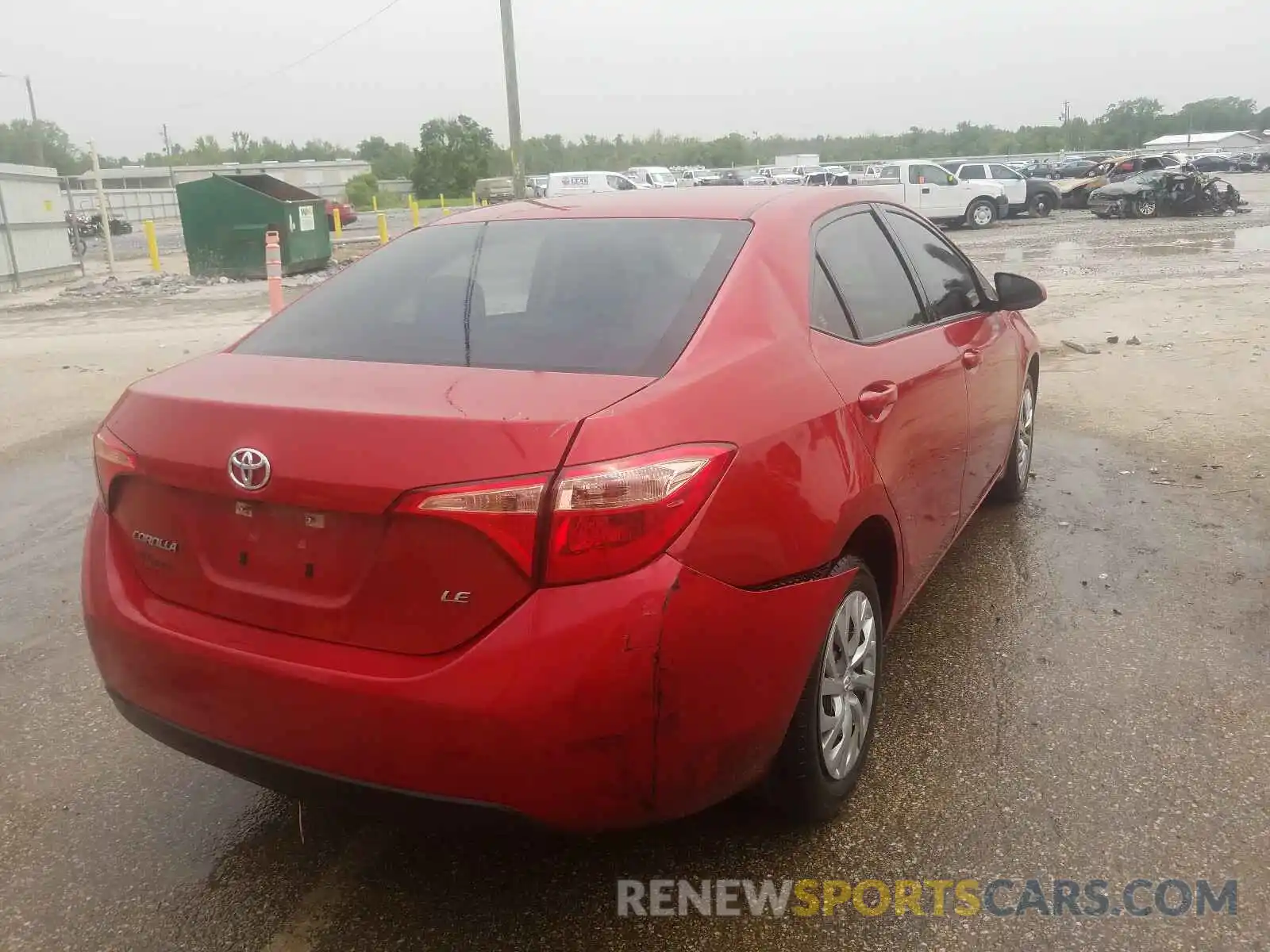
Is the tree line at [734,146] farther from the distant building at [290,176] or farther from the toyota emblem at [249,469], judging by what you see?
the toyota emblem at [249,469]

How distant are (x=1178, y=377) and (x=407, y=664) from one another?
306 inches

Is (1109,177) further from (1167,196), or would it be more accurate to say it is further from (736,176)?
(736,176)

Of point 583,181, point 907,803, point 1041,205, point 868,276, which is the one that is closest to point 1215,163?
point 1041,205

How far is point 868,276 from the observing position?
3340 millimetres

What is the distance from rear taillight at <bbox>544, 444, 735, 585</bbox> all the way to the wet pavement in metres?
0.46

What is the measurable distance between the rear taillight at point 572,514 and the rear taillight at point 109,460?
76cm

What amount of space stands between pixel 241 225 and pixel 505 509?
770 inches

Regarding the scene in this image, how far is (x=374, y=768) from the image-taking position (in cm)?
211

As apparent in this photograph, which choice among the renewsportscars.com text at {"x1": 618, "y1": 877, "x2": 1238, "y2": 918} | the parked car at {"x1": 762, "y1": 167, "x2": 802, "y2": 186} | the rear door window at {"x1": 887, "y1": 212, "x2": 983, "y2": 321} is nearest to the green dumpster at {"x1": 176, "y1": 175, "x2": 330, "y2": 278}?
the parked car at {"x1": 762, "y1": 167, "x2": 802, "y2": 186}

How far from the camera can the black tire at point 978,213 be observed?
91.2ft

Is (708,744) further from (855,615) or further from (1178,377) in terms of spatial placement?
(1178,377)

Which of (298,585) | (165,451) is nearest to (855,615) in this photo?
(298,585)

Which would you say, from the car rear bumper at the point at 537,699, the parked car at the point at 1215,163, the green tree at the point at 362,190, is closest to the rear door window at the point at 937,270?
the car rear bumper at the point at 537,699

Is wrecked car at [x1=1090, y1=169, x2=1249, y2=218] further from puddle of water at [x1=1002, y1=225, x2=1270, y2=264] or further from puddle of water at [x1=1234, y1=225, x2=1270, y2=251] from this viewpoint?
puddle of water at [x1=1002, y1=225, x2=1270, y2=264]
